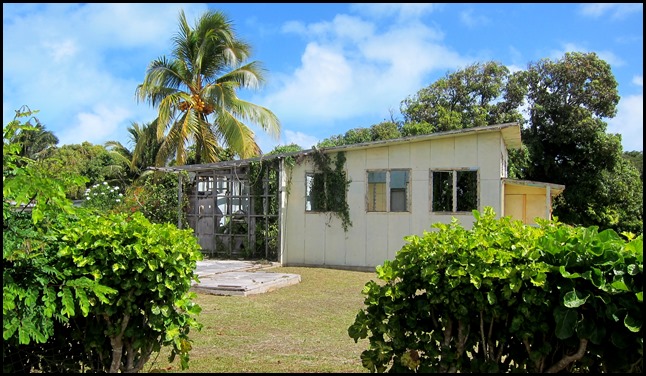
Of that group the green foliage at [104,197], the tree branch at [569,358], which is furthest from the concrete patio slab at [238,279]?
the tree branch at [569,358]

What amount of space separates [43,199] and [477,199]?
41.7ft

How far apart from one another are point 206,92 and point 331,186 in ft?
28.4

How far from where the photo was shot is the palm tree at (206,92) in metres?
20.7

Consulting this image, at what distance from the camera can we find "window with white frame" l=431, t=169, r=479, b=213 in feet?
48.1

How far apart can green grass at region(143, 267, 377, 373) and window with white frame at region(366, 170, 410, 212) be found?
4.23 metres

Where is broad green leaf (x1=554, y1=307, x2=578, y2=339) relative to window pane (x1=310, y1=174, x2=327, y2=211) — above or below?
below

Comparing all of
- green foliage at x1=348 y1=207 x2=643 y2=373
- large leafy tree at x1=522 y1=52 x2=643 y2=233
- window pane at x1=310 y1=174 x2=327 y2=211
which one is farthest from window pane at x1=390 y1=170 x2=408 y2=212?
large leafy tree at x1=522 y1=52 x2=643 y2=233

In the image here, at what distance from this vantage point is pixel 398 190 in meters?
15.1

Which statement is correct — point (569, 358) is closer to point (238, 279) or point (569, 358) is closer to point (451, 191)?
point (238, 279)

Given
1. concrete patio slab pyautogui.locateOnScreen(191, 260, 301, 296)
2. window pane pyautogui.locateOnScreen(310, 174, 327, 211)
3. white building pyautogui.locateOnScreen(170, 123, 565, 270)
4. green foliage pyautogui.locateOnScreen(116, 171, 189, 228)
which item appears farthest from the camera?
green foliage pyautogui.locateOnScreen(116, 171, 189, 228)

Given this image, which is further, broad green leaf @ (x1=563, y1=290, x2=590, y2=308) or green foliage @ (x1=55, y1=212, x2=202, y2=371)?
green foliage @ (x1=55, y1=212, x2=202, y2=371)

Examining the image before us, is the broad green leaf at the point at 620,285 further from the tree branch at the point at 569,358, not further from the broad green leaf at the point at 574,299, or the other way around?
the tree branch at the point at 569,358

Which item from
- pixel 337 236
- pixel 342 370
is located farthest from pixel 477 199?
pixel 342 370

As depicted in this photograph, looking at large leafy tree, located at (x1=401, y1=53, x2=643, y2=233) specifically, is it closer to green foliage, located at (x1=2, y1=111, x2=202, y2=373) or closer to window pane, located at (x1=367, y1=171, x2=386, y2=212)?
window pane, located at (x1=367, y1=171, x2=386, y2=212)
